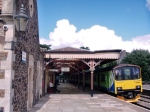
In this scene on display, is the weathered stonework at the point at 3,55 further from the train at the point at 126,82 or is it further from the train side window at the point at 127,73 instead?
the train side window at the point at 127,73

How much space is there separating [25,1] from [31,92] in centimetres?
410

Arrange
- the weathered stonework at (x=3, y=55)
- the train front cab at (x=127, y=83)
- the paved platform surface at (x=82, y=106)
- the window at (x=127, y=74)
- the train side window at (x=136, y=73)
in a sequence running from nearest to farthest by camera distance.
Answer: the weathered stonework at (x=3, y=55) < the paved platform surface at (x=82, y=106) < the train front cab at (x=127, y=83) < the window at (x=127, y=74) < the train side window at (x=136, y=73)

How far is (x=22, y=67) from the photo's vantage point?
283 inches

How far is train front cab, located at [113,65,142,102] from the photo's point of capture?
48.9ft

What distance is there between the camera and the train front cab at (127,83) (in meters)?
14.9

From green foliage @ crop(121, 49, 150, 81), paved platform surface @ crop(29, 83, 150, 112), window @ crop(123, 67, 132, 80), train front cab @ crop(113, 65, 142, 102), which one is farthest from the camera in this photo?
green foliage @ crop(121, 49, 150, 81)

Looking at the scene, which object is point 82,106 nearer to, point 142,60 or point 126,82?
point 126,82

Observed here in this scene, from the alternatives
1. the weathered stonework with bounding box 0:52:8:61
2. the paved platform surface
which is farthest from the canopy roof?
the weathered stonework with bounding box 0:52:8:61

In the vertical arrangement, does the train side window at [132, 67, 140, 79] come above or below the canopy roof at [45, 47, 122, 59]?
below

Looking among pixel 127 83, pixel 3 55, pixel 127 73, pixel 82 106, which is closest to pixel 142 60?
pixel 127 73

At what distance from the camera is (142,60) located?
3756 centimetres

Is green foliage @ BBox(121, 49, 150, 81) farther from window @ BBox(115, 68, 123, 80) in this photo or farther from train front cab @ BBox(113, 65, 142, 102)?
window @ BBox(115, 68, 123, 80)

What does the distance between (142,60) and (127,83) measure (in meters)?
24.1

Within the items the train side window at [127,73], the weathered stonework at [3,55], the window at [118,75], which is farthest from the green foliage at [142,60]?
the weathered stonework at [3,55]
